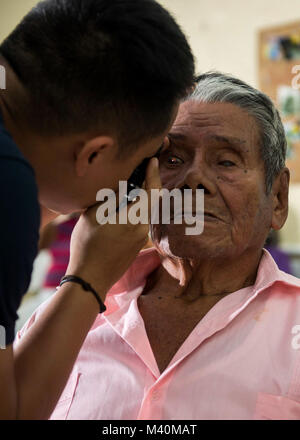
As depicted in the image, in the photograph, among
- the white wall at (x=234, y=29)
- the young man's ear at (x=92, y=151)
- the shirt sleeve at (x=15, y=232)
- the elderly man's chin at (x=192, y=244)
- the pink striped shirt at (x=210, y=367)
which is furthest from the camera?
the white wall at (x=234, y=29)

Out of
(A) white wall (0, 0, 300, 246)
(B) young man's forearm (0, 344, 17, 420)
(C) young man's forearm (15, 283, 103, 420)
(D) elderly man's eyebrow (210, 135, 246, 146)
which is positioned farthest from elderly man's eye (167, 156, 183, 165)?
(A) white wall (0, 0, 300, 246)

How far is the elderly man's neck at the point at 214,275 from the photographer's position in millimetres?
1290

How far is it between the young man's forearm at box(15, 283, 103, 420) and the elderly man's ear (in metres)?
0.59

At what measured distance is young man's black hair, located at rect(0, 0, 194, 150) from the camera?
0.88m

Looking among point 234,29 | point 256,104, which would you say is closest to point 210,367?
point 256,104

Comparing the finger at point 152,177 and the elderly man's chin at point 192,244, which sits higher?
the finger at point 152,177

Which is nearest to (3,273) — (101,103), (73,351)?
(73,351)

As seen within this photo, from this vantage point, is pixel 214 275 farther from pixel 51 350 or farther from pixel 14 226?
pixel 14 226

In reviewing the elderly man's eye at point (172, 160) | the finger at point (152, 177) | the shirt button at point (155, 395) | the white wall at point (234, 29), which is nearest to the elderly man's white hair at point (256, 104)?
the elderly man's eye at point (172, 160)

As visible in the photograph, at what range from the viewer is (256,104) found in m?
1.27

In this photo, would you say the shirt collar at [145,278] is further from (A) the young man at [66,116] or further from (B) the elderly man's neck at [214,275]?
(A) the young man at [66,116]

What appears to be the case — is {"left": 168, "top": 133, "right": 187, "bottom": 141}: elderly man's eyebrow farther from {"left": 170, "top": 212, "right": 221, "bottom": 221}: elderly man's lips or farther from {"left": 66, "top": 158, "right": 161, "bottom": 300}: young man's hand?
{"left": 66, "top": 158, "right": 161, "bottom": 300}: young man's hand

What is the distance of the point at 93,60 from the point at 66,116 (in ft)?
0.33
